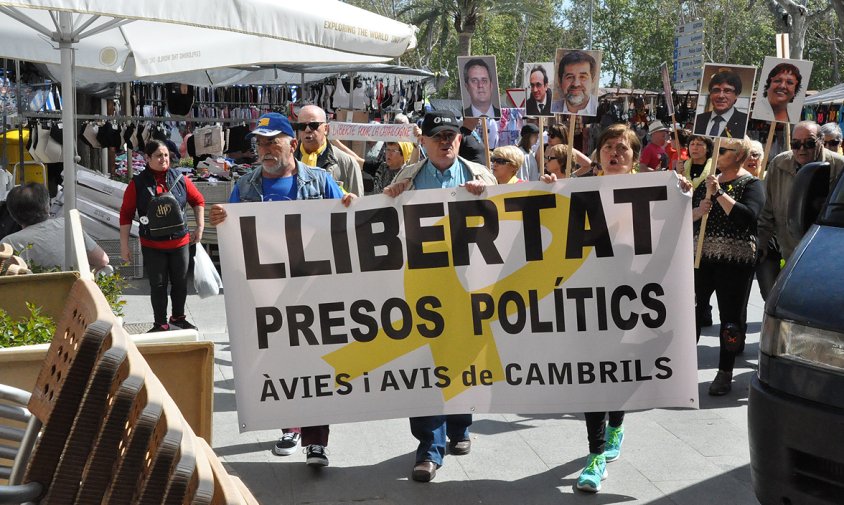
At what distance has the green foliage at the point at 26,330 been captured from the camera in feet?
15.3

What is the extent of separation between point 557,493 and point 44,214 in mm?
3856

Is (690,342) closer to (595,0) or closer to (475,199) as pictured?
(475,199)

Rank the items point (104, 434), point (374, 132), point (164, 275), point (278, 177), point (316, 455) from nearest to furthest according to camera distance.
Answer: point (104, 434)
point (316, 455)
point (278, 177)
point (164, 275)
point (374, 132)

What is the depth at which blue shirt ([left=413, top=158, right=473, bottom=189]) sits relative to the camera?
18.6 feet

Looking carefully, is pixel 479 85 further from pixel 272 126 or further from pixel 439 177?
pixel 272 126

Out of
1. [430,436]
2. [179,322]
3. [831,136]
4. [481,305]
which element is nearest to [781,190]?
[831,136]

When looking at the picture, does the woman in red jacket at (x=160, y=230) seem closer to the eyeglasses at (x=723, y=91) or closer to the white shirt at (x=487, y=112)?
the white shirt at (x=487, y=112)

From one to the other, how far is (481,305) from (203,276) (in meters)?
4.92

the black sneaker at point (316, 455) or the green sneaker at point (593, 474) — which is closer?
the green sneaker at point (593, 474)

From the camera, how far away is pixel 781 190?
8.27 meters

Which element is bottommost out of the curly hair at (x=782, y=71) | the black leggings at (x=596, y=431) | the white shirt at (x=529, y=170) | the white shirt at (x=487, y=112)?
the black leggings at (x=596, y=431)

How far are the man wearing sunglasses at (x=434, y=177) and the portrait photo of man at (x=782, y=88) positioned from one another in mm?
3902

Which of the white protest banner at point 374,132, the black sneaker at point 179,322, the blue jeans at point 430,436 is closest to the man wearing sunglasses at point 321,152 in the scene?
the white protest banner at point 374,132

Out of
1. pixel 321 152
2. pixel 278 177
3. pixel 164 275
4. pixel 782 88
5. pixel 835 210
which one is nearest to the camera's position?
pixel 835 210
